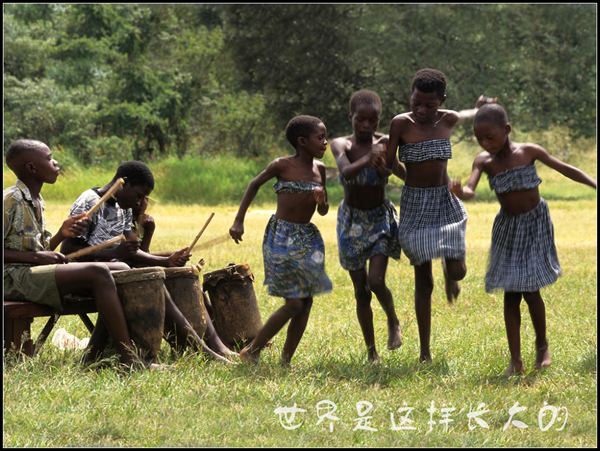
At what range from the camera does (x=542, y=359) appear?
5363mm

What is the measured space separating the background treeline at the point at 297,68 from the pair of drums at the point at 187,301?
15237 millimetres

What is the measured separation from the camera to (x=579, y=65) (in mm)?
21062

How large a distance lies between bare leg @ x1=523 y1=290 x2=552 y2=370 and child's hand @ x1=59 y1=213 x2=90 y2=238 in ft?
10.0

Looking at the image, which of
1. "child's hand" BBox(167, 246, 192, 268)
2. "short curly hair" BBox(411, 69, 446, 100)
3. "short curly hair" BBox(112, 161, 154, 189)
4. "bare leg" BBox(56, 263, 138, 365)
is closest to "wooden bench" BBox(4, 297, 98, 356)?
"bare leg" BBox(56, 263, 138, 365)

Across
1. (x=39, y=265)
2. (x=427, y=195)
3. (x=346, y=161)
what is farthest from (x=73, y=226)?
(x=427, y=195)

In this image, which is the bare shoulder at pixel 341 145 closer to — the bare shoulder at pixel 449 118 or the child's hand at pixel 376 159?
the child's hand at pixel 376 159

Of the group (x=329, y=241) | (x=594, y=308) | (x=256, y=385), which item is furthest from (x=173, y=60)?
(x=256, y=385)

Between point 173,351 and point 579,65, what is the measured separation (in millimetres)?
18577

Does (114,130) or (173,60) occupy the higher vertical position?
(173,60)

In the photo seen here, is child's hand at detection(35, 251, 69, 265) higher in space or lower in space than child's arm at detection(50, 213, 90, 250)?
lower

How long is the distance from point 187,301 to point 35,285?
1.15 metres

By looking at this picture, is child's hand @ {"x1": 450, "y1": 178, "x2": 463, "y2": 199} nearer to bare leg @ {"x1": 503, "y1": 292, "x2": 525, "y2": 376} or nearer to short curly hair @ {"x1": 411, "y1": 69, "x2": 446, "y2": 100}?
short curly hair @ {"x1": 411, "y1": 69, "x2": 446, "y2": 100}

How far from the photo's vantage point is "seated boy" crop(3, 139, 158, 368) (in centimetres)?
487

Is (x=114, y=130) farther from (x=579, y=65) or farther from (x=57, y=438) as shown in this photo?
(x=57, y=438)
